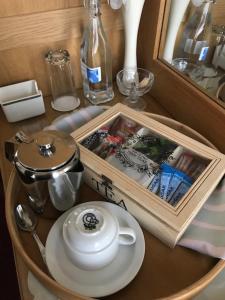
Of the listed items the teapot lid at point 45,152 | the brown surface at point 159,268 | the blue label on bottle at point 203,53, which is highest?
the teapot lid at point 45,152

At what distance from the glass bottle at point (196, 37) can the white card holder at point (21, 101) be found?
0.38 metres

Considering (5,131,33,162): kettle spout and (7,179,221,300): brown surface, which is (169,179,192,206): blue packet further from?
(5,131,33,162): kettle spout

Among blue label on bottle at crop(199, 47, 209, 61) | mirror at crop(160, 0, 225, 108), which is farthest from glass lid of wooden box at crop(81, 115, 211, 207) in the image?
blue label on bottle at crop(199, 47, 209, 61)

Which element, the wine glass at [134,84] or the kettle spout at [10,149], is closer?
the kettle spout at [10,149]

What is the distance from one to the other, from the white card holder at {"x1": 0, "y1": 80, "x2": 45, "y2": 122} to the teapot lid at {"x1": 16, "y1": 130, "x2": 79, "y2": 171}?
0.85ft

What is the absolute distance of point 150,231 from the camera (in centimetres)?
47

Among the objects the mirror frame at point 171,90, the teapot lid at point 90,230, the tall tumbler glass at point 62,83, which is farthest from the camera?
the tall tumbler glass at point 62,83

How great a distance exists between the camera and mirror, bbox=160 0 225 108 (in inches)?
26.4

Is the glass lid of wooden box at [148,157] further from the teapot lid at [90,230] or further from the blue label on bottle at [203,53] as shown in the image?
the blue label on bottle at [203,53]

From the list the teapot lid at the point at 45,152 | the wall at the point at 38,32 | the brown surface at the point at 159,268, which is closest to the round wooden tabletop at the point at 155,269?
the brown surface at the point at 159,268

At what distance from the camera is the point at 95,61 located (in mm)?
730

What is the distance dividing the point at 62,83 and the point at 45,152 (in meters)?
0.41

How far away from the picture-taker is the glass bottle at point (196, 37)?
27.3 inches

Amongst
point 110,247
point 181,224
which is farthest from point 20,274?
point 181,224
